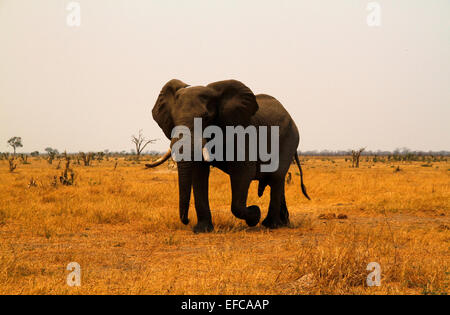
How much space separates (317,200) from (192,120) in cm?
902

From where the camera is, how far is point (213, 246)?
24.8ft

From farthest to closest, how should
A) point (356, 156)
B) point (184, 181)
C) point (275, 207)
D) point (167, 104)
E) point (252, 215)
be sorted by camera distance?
point (356, 156) → point (275, 207) → point (252, 215) → point (167, 104) → point (184, 181)

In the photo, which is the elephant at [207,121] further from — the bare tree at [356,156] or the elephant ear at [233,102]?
the bare tree at [356,156]

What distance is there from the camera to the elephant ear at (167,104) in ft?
30.1

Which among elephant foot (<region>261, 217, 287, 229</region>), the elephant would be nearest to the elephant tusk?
the elephant

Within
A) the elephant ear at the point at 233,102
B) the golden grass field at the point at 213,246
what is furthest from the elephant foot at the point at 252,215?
the elephant ear at the point at 233,102

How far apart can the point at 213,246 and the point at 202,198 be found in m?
1.59

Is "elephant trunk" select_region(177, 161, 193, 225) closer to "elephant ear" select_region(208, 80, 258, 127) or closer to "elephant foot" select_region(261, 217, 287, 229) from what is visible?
"elephant ear" select_region(208, 80, 258, 127)

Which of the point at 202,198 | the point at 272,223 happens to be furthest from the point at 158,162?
the point at 272,223

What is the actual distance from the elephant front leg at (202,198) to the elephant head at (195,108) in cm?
32

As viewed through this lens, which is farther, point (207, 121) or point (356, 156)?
point (356, 156)

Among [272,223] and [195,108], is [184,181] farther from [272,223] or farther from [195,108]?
Answer: [272,223]
